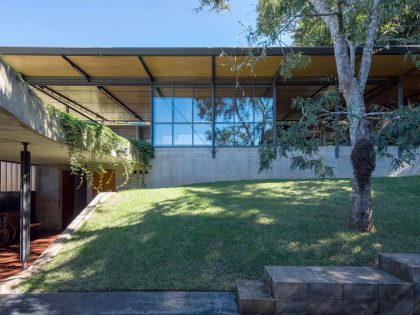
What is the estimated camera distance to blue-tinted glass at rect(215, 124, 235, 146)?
17.0 meters

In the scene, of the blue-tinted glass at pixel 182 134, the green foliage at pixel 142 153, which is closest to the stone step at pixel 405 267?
the green foliage at pixel 142 153

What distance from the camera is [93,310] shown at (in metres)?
5.48

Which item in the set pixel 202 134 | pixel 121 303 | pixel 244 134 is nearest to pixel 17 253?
pixel 121 303

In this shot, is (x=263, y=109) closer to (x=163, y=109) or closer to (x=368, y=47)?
(x=163, y=109)

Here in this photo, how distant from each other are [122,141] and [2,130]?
19.2ft

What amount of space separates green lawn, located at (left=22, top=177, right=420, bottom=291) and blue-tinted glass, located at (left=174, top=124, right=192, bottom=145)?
20.1 feet

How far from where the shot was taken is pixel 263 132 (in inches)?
678

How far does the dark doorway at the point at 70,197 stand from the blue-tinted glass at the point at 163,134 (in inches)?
157

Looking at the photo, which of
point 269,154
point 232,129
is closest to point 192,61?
point 232,129

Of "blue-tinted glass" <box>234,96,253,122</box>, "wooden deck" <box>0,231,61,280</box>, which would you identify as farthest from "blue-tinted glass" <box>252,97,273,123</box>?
"wooden deck" <box>0,231,61,280</box>

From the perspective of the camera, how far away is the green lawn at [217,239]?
22.2ft

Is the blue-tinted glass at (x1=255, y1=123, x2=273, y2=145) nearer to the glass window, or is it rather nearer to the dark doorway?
the glass window

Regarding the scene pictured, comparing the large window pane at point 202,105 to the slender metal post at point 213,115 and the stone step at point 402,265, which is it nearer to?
the slender metal post at point 213,115

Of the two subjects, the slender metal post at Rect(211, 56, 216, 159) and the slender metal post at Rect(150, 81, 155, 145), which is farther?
the slender metal post at Rect(150, 81, 155, 145)
